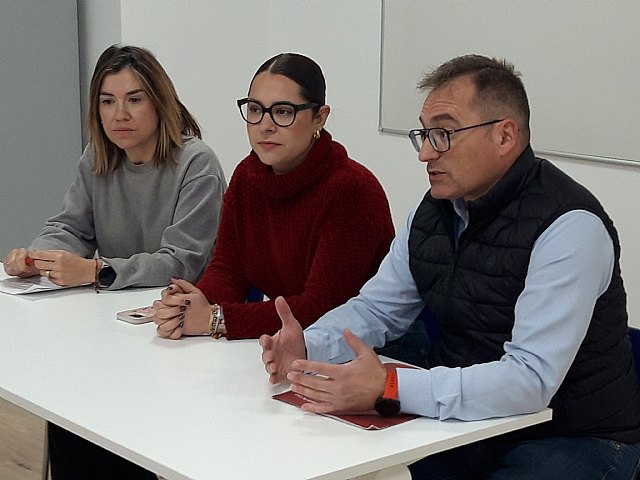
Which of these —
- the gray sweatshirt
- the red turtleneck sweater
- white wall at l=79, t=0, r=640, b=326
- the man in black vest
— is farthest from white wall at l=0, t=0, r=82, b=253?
the man in black vest

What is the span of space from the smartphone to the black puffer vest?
0.72 m

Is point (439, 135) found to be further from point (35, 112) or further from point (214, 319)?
point (35, 112)

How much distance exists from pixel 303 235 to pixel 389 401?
0.73m

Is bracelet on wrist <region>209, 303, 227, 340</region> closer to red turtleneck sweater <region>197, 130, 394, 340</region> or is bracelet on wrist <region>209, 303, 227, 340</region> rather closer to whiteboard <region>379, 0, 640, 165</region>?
red turtleneck sweater <region>197, 130, 394, 340</region>

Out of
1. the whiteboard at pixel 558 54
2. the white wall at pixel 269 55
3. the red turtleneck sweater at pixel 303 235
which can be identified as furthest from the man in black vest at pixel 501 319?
the white wall at pixel 269 55

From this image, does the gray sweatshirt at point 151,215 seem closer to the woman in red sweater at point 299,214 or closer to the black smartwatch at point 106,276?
the black smartwatch at point 106,276

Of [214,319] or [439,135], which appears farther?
[214,319]

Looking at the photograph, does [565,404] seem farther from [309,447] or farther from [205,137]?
[205,137]

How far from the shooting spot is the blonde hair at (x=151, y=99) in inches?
114

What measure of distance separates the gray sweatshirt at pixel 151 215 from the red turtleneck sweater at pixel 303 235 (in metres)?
0.23

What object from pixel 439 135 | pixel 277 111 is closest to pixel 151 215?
pixel 277 111

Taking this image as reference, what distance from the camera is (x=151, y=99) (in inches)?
115

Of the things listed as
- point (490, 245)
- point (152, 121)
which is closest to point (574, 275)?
point (490, 245)

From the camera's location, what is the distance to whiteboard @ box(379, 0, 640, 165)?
11.7 ft
